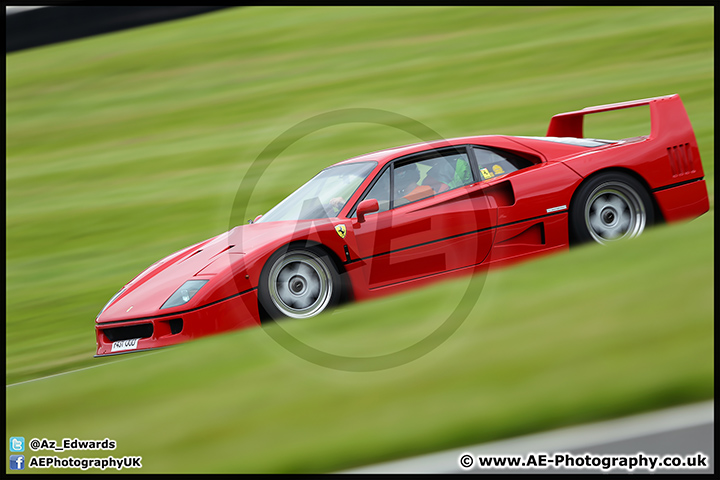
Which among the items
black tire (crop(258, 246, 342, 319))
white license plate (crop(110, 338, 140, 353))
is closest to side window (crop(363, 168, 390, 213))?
black tire (crop(258, 246, 342, 319))

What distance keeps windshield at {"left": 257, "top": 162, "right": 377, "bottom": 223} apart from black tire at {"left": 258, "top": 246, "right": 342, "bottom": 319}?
1.52 ft

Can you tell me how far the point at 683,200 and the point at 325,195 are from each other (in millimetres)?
2717

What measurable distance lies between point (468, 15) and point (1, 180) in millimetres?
7915

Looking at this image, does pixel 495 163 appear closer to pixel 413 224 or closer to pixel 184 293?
pixel 413 224

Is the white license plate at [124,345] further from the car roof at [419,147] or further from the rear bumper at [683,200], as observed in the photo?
the rear bumper at [683,200]

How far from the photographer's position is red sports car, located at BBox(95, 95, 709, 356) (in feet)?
15.1

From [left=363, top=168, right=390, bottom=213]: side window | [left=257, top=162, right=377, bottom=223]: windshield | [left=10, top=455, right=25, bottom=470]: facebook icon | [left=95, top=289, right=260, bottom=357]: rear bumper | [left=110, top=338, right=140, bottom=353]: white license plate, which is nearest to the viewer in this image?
[left=10, top=455, right=25, bottom=470]: facebook icon

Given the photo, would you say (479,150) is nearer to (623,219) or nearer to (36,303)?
(623,219)

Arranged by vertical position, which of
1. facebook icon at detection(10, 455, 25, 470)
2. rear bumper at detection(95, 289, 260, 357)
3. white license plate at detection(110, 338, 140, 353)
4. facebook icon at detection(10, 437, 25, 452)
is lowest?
facebook icon at detection(10, 455, 25, 470)

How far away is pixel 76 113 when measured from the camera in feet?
36.8

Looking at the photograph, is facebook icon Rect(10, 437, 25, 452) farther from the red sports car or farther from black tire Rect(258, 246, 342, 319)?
black tire Rect(258, 246, 342, 319)

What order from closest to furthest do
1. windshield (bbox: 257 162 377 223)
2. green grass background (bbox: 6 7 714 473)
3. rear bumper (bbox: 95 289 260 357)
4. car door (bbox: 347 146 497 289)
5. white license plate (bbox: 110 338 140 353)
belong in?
1. green grass background (bbox: 6 7 714 473)
2. rear bumper (bbox: 95 289 260 357)
3. white license plate (bbox: 110 338 140 353)
4. car door (bbox: 347 146 497 289)
5. windshield (bbox: 257 162 377 223)

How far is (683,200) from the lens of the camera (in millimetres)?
5266

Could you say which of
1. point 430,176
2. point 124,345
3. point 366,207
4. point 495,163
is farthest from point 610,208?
point 124,345
